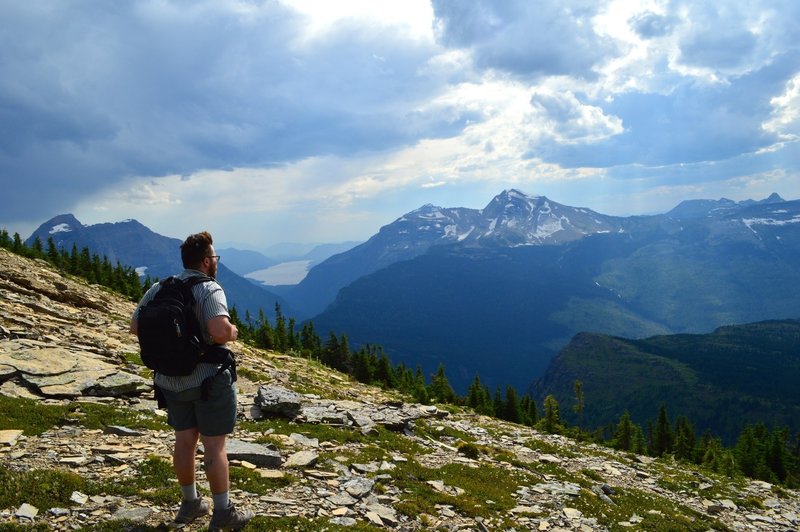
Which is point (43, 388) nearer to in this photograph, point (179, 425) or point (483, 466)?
point (179, 425)

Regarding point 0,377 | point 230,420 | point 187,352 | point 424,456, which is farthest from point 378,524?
point 0,377

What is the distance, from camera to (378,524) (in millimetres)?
10164

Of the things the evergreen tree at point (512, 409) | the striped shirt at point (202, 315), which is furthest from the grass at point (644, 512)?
the evergreen tree at point (512, 409)

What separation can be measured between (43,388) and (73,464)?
783 cm

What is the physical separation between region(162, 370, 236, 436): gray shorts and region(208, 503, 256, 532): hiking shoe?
1.42 metres

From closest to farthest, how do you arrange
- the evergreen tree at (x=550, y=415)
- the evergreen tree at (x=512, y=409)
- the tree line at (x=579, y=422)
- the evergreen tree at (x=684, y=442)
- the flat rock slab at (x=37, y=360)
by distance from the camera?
the flat rock slab at (x=37, y=360) → the evergreen tree at (x=550, y=415) → the tree line at (x=579, y=422) → the evergreen tree at (x=684, y=442) → the evergreen tree at (x=512, y=409)

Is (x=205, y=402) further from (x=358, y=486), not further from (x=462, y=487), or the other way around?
(x=462, y=487)

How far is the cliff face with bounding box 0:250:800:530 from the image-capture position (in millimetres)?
9375

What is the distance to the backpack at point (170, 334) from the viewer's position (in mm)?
7160

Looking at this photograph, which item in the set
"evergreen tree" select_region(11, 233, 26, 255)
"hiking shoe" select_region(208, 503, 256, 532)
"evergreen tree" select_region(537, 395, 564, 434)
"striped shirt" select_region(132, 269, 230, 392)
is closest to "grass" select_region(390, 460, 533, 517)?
"hiking shoe" select_region(208, 503, 256, 532)

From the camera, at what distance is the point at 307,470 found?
12.6m

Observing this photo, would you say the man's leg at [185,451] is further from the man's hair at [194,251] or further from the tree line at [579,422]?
the tree line at [579,422]

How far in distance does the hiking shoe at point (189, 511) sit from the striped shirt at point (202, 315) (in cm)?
227

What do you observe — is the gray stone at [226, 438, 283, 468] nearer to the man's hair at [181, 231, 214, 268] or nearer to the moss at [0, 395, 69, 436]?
the moss at [0, 395, 69, 436]
